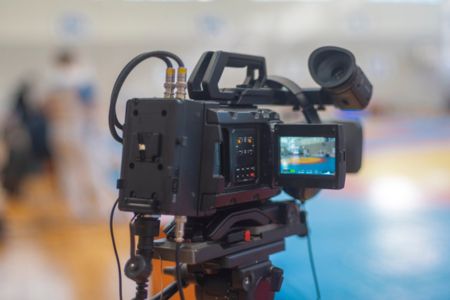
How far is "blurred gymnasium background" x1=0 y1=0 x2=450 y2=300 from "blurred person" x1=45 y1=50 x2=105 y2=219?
0.04 ft

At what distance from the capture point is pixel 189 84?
1.47m

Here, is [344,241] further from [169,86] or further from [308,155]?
[169,86]

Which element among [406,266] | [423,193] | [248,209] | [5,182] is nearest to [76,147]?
[5,182]

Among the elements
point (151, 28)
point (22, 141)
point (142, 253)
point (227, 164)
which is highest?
point (151, 28)

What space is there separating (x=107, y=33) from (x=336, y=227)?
6182 mm

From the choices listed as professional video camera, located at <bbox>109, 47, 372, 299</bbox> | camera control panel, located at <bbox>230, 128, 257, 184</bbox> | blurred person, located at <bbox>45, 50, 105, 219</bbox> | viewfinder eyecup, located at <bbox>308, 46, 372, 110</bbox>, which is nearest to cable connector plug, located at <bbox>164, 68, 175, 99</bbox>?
professional video camera, located at <bbox>109, 47, 372, 299</bbox>

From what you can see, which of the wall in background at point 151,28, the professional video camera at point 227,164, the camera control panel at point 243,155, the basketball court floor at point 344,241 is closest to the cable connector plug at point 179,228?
the professional video camera at point 227,164

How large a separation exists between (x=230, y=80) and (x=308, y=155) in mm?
459

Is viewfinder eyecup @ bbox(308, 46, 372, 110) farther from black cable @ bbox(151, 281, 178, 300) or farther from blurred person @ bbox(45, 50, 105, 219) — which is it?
blurred person @ bbox(45, 50, 105, 219)

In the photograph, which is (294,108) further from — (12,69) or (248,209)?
(12,69)

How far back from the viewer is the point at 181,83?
1.36m

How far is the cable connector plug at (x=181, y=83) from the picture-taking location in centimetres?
136

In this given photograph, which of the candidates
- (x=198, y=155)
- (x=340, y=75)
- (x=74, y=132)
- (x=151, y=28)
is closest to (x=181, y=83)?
(x=198, y=155)

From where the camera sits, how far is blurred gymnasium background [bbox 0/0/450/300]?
2.40 meters
